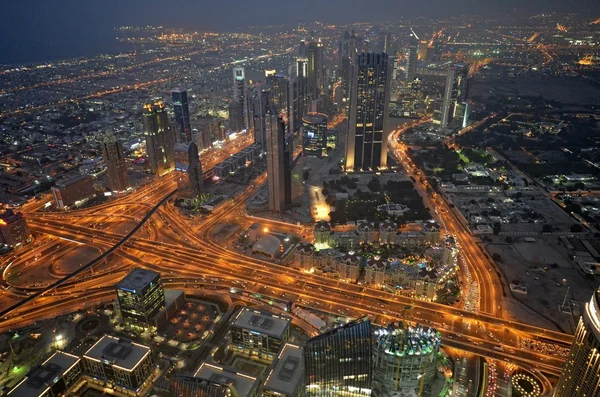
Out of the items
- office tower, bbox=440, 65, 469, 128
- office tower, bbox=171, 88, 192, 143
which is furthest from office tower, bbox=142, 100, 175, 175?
office tower, bbox=440, 65, 469, 128

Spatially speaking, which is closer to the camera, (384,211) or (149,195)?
(384,211)

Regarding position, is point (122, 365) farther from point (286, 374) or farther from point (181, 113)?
point (181, 113)

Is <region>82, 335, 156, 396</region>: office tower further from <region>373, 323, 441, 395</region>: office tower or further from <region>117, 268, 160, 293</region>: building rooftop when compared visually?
<region>373, 323, 441, 395</region>: office tower

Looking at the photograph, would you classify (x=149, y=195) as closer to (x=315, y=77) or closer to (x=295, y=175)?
(x=295, y=175)

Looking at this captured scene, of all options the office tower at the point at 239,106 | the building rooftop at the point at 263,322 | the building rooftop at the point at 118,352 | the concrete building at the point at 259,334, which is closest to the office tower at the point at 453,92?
the office tower at the point at 239,106

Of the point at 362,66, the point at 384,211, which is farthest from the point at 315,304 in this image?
the point at 362,66

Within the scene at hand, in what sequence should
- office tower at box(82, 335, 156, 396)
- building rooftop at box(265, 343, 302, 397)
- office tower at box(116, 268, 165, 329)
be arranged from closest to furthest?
building rooftop at box(265, 343, 302, 397) < office tower at box(82, 335, 156, 396) < office tower at box(116, 268, 165, 329)
